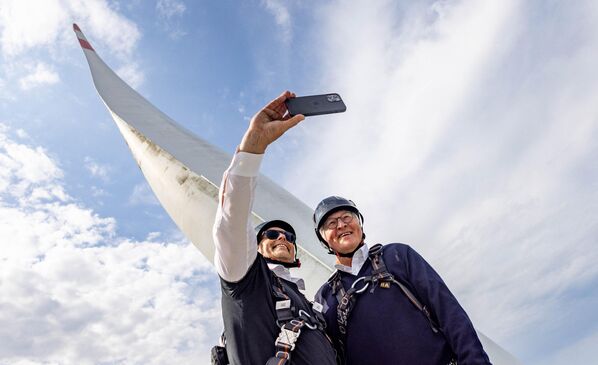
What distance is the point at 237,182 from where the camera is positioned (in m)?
2.47

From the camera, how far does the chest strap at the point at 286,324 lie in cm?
260

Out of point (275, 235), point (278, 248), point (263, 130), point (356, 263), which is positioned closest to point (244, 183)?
point (263, 130)

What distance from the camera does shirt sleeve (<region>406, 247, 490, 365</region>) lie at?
292 cm

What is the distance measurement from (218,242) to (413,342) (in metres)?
1.71

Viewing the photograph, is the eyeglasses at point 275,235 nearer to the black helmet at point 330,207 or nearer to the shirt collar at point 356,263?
the black helmet at point 330,207

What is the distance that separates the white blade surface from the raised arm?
21.9ft

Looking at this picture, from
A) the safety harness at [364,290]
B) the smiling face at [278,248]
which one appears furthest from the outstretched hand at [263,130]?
the safety harness at [364,290]

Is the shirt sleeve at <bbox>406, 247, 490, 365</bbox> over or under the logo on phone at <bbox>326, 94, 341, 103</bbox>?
under

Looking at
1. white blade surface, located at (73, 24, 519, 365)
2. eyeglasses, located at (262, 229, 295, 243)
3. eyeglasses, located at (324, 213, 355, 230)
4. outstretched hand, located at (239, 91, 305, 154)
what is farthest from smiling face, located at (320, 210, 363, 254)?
white blade surface, located at (73, 24, 519, 365)

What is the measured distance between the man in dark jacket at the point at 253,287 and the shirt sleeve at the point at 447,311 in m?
0.90

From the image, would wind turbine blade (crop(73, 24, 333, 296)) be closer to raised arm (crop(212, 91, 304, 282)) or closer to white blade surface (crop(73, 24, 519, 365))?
white blade surface (crop(73, 24, 519, 365))

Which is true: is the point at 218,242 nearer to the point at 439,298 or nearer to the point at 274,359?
the point at 274,359

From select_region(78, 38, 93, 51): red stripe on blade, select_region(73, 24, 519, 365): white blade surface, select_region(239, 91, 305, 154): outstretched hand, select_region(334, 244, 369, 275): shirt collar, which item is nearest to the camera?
select_region(239, 91, 305, 154): outstretched hand

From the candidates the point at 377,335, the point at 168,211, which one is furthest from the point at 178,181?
the point at 377,335
